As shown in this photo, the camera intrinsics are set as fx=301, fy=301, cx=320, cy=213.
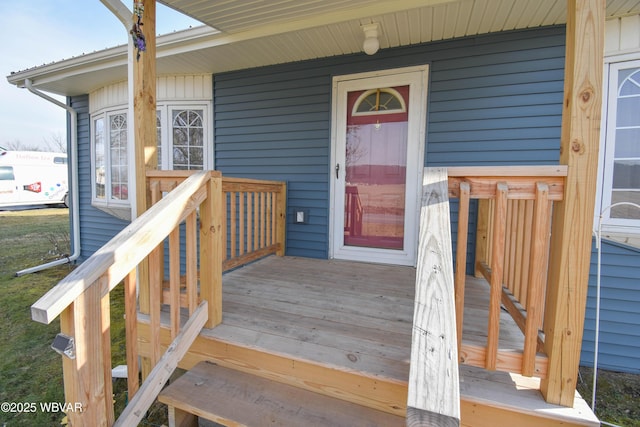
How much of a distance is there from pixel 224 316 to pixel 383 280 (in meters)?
1.46

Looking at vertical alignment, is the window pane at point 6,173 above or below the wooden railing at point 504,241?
above

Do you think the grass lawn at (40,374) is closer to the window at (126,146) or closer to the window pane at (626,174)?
the window at (126,146)

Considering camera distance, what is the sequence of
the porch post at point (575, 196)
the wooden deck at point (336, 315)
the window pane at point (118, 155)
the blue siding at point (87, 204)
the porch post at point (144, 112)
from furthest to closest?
1. the blue siding at point (87, 204)
2. the window pane at point (118, 155)
3. the porch post at point (144, 112)
4. the wooden deck at point (336, 315)
5. the porch post at point (575, 196)

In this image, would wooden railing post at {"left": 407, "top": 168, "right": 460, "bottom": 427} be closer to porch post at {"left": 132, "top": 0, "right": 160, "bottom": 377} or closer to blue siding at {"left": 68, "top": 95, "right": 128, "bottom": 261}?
porch post at {"left": 132, "top": 0, "right": 160, "bottom": 377}

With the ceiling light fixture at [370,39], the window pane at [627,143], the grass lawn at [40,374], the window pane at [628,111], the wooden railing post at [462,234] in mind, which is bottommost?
the grass lawn at [40,374]

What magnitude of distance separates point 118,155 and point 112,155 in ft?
0.46

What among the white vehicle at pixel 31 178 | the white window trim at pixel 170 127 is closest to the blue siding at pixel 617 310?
the white window trim at pixel 170 127

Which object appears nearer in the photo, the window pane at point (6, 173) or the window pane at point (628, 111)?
the window pane at point (628, 111)

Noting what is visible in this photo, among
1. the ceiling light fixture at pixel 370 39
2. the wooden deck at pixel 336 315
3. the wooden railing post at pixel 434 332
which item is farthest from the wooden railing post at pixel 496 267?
the ceiling light fixture at pixel 370 39

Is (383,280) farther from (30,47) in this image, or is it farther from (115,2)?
(30,47)

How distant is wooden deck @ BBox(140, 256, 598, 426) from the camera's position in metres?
1.28

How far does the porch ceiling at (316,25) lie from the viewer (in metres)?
2.42

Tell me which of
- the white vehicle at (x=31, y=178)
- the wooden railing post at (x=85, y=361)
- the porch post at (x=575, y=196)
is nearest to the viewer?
the wooden railing post at (x=85, y=361)

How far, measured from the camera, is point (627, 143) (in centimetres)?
261
